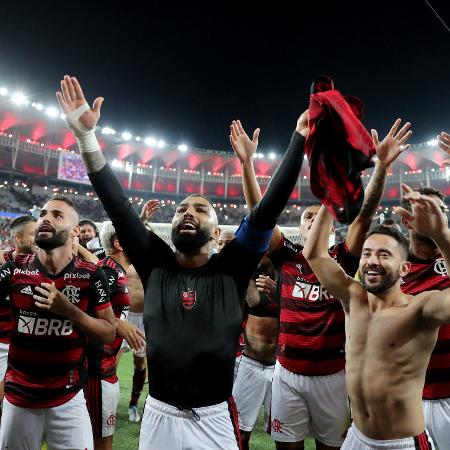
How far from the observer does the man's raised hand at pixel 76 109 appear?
6.84ft

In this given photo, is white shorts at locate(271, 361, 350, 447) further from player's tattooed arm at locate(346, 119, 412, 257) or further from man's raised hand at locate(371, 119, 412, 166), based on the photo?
man's raised hand at locate(371, 119, 412, 166)

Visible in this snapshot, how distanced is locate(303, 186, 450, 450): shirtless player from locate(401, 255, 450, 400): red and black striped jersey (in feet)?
2.00

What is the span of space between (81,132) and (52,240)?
3.77 feet

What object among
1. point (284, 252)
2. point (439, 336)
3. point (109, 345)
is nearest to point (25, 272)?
point (109, 345)

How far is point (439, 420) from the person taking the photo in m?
2.94

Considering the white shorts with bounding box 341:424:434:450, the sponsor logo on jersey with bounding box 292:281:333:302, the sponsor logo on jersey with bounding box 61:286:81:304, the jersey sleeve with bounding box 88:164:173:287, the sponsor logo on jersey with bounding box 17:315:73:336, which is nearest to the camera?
the jersey sleeve with bounding box 88:164:173:287

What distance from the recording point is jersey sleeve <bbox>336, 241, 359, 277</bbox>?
3223mm

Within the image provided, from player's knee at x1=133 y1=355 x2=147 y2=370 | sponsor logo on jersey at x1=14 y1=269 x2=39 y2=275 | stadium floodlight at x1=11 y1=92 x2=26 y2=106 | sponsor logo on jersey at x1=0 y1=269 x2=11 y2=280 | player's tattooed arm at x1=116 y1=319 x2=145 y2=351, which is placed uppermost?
stadium floodlight at x1=11 y1=92 x2=26 y2=106

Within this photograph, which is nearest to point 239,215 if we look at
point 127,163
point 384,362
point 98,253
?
point 127,163

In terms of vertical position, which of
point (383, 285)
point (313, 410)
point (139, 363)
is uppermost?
point (383, 285)

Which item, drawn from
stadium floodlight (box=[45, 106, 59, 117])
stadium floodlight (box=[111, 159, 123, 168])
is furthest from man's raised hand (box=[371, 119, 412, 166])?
stadium floodlight (box=[111, 159, 123, 168])

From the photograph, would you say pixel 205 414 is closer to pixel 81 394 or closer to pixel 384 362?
pixel 384 362

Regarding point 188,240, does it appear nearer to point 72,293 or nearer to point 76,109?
point 76,109

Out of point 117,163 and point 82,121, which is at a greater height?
point 117,163
